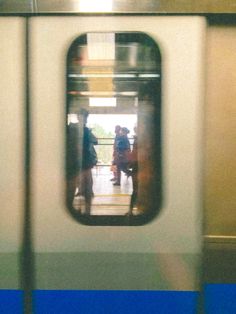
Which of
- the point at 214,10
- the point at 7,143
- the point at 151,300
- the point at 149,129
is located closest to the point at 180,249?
the point at 151,300

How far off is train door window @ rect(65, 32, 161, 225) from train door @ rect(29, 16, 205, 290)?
3 centimetres

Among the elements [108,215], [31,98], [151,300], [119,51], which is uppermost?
[119,51]

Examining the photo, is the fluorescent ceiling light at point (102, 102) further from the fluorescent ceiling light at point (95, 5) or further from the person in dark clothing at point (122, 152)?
the fluorescent ceiling light at point (95, 5)

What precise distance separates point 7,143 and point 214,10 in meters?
1.40

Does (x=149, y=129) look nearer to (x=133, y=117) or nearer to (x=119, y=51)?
(x=133, y=117)

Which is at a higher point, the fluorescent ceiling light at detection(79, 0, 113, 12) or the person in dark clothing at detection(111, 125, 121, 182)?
the fluorescent ceiling light at detection(79, 0, 113, 12)

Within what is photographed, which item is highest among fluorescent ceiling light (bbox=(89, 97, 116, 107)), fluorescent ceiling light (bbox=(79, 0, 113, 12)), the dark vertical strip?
fluorescent ceiling light (bbox=(79, 0, 113, 12))

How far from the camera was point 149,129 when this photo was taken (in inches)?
108

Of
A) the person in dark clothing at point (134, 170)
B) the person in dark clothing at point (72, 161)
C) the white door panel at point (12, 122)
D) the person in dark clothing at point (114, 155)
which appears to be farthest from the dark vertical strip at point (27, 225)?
the person in dark clothing at point (134, 170)

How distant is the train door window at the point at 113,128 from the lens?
2.74m

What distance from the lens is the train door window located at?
274 centimetres

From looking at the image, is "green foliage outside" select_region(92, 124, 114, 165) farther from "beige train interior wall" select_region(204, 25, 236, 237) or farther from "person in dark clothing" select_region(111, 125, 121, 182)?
"beige train interior wall" select_region(204, 25, 236, 237)

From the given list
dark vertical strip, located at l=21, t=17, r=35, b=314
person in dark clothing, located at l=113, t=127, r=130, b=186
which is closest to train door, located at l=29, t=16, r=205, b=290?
dark vertical strip, located at l=21, t=17, r=35, b=314

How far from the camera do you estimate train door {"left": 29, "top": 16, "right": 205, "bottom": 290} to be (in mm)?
2703
